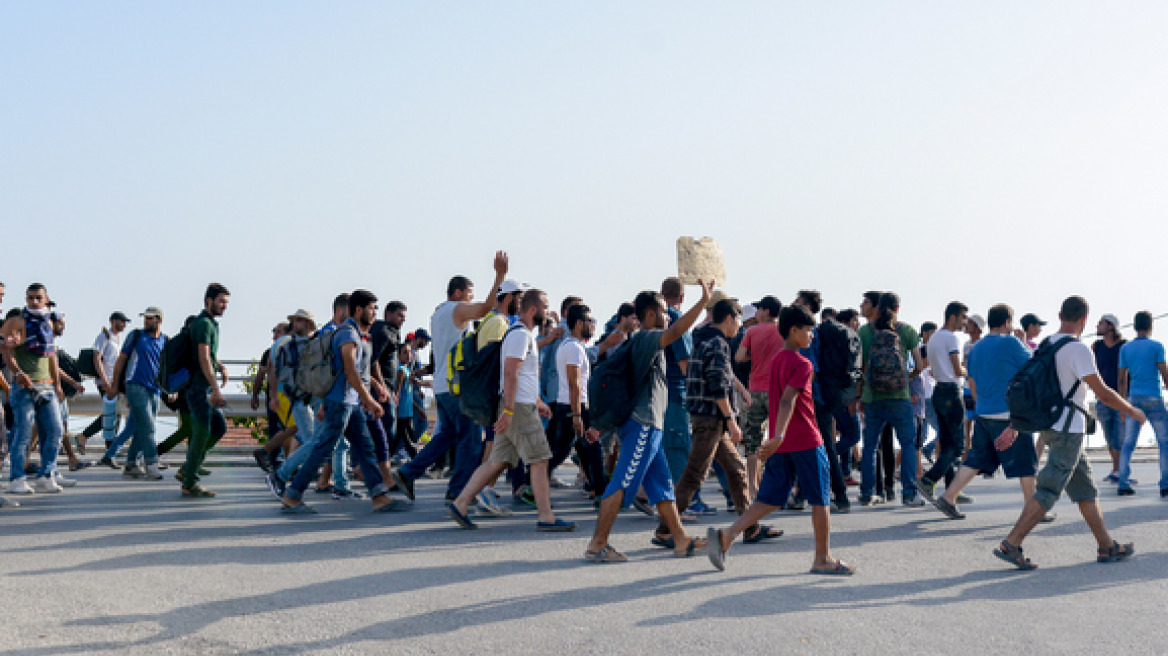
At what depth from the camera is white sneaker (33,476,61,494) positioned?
1098cm

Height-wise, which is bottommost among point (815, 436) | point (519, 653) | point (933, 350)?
point (519, 653)

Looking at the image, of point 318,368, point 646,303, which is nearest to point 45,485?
point 318,368

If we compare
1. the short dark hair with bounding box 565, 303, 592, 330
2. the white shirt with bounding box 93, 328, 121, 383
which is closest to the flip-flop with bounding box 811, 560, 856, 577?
the short dark hair with bounding box 565, 303, 592, 330

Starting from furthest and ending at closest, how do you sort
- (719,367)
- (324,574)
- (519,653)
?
(719,367), (324,574), (519,653)

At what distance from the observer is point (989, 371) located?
29.9 ft

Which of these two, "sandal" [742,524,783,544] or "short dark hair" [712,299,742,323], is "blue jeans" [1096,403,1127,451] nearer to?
"sandal" [742,524,783,544]

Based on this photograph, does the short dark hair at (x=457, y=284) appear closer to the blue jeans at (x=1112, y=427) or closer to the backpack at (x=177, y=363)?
the backpack at (x=177, y=363)

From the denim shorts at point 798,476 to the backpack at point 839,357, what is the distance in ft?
10.2

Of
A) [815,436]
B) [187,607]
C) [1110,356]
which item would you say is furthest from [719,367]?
[1110,356]

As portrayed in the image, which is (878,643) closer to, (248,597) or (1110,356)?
(248,597)

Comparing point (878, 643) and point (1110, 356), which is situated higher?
point (1110, 356)

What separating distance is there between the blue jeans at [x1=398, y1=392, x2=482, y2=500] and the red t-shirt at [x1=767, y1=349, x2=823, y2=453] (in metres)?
3.15

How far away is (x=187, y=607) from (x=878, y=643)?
340 cm

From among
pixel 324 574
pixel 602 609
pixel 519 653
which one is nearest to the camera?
pixel 519 653
